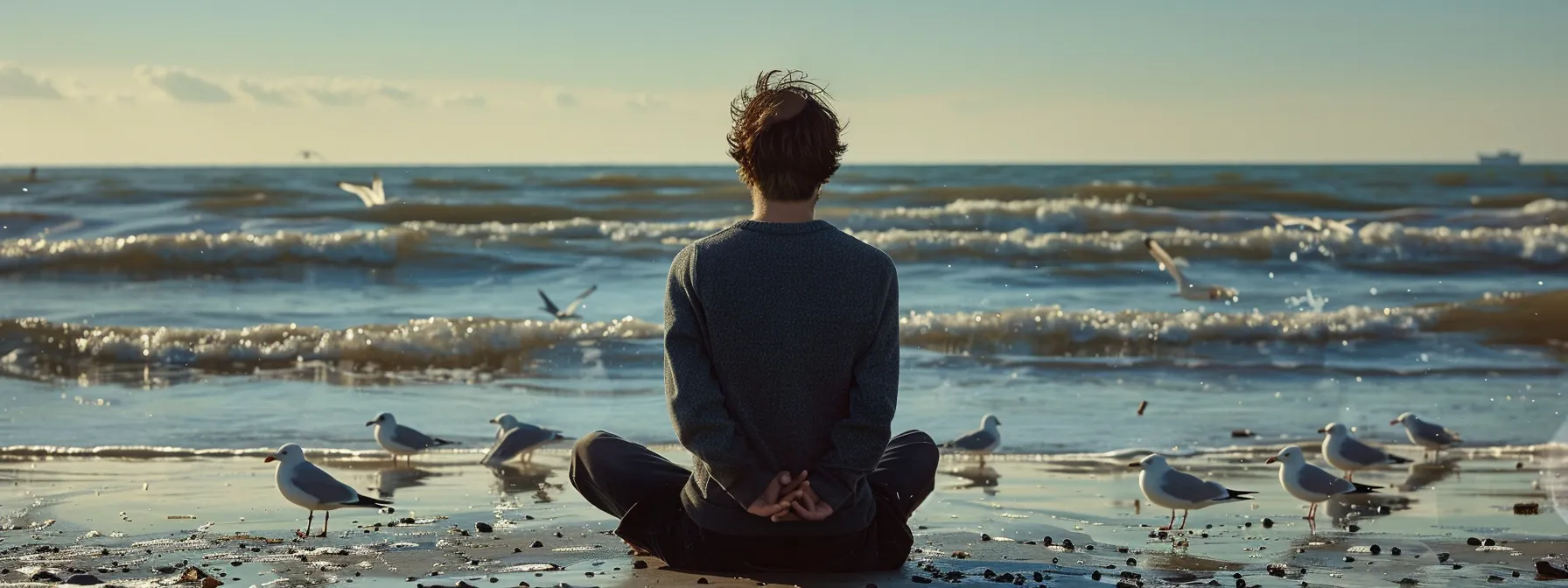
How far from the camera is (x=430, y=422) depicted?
742 centimetres

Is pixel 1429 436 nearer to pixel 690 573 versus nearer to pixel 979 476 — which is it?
pixel 979 476

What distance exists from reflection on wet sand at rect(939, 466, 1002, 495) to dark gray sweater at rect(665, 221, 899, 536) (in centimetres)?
264

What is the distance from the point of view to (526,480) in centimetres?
584

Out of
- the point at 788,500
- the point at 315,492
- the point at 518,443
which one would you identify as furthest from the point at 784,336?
the point at 518,443

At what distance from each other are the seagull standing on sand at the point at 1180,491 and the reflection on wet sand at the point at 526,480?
206 centimetres

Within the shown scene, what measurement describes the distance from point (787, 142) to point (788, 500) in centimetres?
73

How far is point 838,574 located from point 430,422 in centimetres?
438

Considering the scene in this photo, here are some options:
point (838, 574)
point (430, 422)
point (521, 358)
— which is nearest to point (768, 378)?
point (838, 574)

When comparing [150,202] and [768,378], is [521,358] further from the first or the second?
[150,202]

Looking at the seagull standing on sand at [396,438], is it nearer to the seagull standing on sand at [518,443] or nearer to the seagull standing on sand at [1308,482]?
the seagull standing on sand at [518,443]

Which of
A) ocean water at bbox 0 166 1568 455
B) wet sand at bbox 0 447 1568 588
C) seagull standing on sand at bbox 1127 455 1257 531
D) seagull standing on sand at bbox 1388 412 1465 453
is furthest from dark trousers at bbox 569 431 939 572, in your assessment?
seagull standing on sand at bbox 1388 412 1465 453

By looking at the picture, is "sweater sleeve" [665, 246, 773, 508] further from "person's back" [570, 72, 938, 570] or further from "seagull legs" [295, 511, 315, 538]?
"seagull legs" [295, 511, 315, 538]

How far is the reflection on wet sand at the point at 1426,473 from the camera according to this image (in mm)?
5920

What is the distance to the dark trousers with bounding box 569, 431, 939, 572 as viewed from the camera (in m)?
3.34
